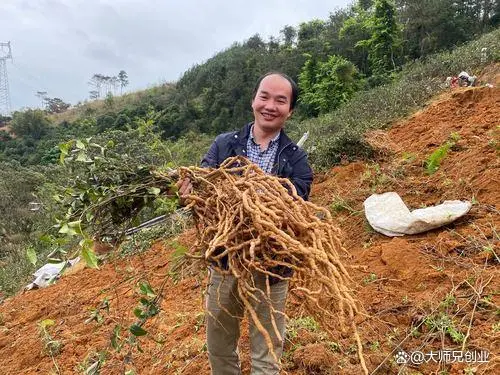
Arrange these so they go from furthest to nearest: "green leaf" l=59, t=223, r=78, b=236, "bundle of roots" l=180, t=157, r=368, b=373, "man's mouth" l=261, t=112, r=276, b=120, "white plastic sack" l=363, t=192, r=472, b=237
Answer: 1. "white plastic sack" l=363, t=192, r=472, b=237
2. "man's mouth" l=261, t=112, r=276, b=120
3. "green leaf" l=59, t=223, r=78, b=236
4. "bundle of roots" l=180, t=157, r=368, b=373

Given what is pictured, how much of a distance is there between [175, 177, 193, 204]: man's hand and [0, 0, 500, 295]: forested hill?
0.20m

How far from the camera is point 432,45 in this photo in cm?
1817

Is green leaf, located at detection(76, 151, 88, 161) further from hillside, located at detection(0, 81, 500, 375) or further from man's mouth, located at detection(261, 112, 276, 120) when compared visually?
man's mouth, located at detection(261, 112, 276, 120)

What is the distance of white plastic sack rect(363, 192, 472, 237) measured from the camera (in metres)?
3.22

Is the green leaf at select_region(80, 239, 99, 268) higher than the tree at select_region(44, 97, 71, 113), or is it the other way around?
the tree at select_region(44, 97, 71, 113)

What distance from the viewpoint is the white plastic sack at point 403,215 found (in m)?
3.22

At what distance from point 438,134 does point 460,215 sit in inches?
93.4

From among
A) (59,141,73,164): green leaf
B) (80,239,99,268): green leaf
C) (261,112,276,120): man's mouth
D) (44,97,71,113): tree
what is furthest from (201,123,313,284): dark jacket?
(44,97,71,113): tree

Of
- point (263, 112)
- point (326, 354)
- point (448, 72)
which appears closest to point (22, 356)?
point (326, 354)

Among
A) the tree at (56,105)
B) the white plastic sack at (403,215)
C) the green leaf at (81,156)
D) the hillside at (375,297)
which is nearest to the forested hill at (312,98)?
the green leaf at (81,156)

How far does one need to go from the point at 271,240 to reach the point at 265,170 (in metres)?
0.57

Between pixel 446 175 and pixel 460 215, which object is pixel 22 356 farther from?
pixel 446 175

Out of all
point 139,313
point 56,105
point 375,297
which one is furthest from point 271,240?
point 56,105

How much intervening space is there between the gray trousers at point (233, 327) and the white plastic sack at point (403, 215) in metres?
1.97
